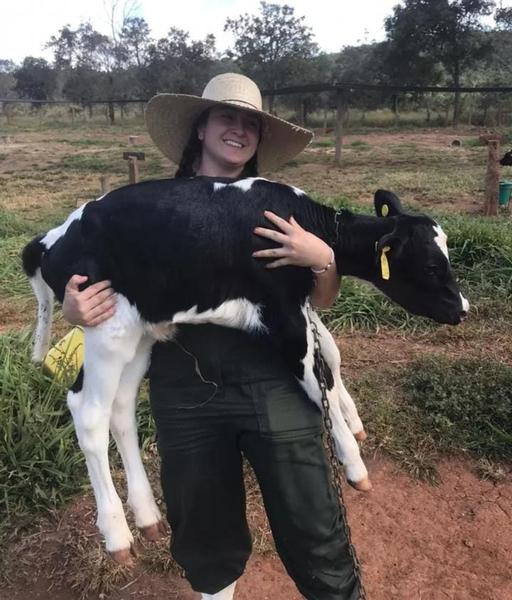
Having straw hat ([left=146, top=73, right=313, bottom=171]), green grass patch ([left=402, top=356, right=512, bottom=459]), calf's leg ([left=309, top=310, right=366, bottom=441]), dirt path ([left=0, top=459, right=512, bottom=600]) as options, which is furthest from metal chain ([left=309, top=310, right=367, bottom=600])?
green grass patch ([left=402, top=356, right=512, bottom=459])

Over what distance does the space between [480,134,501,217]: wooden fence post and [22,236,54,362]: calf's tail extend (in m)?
8.31

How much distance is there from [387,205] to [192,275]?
90 cm

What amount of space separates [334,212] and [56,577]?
7.23 ft

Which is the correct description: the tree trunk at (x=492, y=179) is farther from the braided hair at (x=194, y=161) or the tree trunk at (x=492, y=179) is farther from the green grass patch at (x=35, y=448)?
the braided hair at (x=194, y=161)

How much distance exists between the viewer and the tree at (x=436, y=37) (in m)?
30.0

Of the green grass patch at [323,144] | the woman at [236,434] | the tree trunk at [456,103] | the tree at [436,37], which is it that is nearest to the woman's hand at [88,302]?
the woman at [236,434]

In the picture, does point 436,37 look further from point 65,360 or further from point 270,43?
point 65,360

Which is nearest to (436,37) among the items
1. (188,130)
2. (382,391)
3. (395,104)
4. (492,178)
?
(395,104)

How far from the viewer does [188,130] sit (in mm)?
2672

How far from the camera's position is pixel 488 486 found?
11.8 ft

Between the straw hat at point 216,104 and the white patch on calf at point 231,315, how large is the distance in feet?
2.43

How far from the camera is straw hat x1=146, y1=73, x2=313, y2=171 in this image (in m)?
2.34

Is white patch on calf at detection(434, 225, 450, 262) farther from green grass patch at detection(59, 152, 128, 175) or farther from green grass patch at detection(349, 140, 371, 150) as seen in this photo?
green grass patch at detection(349, 140, 371, 150)

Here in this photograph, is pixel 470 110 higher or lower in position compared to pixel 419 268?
higher
